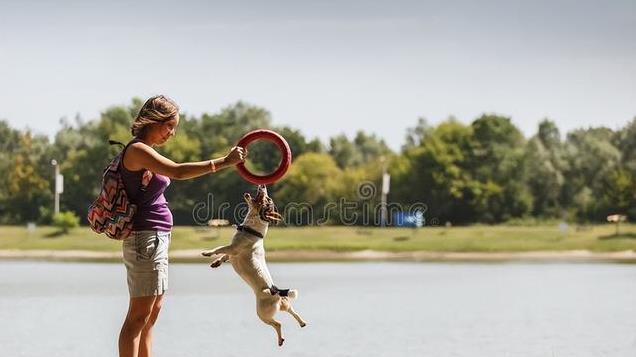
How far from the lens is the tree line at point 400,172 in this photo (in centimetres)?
8244

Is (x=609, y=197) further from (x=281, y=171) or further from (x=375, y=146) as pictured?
(x=281, y=171)

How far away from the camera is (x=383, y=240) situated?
203ft

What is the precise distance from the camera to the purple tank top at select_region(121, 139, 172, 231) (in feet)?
23.1

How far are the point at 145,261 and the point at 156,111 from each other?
95cm

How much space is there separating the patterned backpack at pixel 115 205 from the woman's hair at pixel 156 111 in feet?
0.72

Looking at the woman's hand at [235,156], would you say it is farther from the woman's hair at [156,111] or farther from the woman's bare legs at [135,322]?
the woman's bare legs at [135,322]

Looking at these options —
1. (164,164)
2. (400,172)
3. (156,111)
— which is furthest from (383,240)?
(164,164)

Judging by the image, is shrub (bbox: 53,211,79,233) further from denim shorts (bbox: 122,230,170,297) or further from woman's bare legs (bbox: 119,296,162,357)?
denim shorts (bbox: 122,230,170,297)

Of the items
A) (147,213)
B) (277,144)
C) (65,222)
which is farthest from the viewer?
(65,222)

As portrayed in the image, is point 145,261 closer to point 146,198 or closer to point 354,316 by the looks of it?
point 146,198

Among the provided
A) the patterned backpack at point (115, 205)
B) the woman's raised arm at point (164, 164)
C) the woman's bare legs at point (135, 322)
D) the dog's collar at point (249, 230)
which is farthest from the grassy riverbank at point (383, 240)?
the dog's collar at point (249, 230)

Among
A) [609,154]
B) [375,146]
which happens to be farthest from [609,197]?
[375,146]

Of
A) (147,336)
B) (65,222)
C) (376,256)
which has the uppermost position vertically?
(65,222)

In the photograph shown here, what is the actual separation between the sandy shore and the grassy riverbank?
663mm
